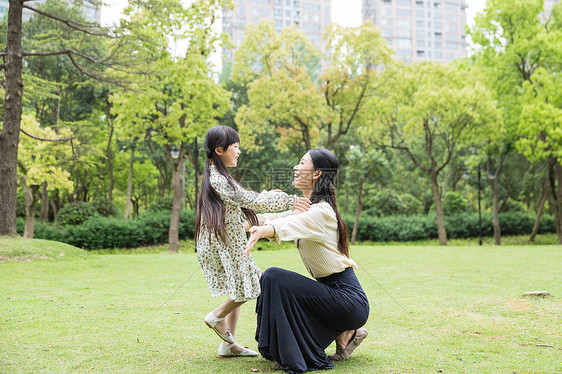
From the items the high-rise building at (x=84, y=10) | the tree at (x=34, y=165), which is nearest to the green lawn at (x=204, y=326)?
the high-rise building at (x=84, y=10)

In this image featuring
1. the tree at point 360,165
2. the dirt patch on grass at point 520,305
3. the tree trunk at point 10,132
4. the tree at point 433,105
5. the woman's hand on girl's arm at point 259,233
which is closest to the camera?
the woman's hand on girl's arm at point 259,233

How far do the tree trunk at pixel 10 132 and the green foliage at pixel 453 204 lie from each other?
2151cm

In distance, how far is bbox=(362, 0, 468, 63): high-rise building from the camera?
87.4 m

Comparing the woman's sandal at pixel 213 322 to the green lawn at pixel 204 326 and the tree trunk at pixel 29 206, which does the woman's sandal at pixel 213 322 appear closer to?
the green lawn at pixel 204 326

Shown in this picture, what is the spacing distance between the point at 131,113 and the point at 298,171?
46.6 ft

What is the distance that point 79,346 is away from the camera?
12.7ft

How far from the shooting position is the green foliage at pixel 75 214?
20.3m

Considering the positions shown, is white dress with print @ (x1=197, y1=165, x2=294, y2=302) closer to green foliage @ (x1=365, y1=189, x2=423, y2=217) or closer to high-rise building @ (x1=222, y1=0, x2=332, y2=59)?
green foliage @ (x1=365, y1=189, x2=423, y2=217)

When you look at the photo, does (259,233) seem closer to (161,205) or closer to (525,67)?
(161,205)

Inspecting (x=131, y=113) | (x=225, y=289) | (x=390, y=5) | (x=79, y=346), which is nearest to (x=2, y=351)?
(x=79, y=346)

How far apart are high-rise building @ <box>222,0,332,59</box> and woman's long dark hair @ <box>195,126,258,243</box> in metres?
71.6

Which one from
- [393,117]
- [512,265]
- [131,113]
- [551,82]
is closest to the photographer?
[512,265]

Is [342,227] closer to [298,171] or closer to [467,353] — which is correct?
[298,171]

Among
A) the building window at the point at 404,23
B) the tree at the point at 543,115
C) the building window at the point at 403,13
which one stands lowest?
the tree at the point at 543,115
